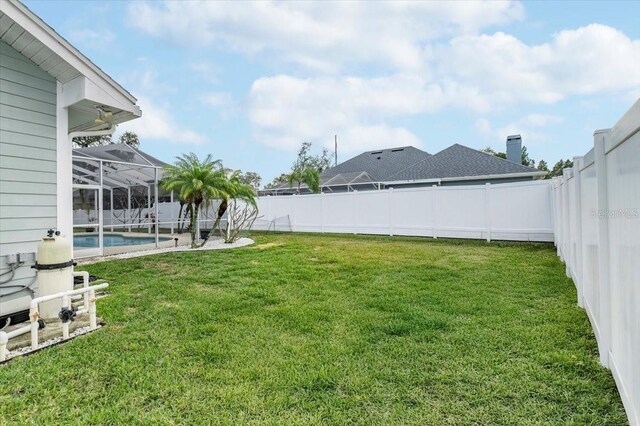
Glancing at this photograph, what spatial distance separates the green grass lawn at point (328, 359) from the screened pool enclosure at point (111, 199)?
18.9 feet

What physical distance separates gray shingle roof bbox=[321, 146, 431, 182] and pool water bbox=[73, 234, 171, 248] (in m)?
14.0

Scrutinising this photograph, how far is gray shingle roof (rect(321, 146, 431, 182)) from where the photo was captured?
24.3 m

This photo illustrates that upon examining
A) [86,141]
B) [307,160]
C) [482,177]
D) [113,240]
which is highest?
[86,141]

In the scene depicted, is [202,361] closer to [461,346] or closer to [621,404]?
[461,346]

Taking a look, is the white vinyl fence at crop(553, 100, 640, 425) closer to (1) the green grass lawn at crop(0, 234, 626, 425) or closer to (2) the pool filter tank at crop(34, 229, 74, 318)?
(1) the green grass lawn at crop(0, 234, 626, 425)

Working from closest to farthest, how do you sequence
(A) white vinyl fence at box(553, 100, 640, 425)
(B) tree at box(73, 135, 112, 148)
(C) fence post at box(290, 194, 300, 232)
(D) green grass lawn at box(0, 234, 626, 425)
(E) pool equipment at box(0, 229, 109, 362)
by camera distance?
(A) white vinyl fence at box(553, 100, 640, 425)
(D) green grass lawn at box(0, 234, 626, 425)
(E) pool equipment at box(0, 229, 109, 362)
(C) fence post at box(290, 194, 300, 232)
(B) tree at box(73, 135, 112, 148)

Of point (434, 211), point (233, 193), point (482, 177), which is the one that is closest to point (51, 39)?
point (233, 193)

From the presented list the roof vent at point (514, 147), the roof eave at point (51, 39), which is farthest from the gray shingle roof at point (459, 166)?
the roof eave at point (51, 39)

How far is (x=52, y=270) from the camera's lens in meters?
4.33

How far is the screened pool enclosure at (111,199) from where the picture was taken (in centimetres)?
1042

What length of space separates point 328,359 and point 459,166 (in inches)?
694

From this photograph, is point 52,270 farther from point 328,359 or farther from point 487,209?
point 487,209

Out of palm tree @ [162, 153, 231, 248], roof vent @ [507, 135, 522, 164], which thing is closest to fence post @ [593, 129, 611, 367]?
palm tree @ [162, 153, 231, 248]

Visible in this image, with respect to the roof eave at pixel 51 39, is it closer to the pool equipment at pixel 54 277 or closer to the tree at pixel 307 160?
the pool equipment at pixel 54 277
